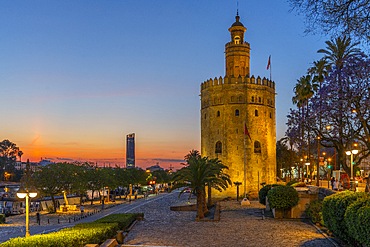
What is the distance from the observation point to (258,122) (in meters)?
47.6

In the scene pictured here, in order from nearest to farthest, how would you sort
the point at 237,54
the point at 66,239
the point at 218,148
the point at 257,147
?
1. the point at 66,239
2. the point at 257,147
3. the point at 218,148
4. the point at 237,54

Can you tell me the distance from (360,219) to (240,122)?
36037 mm

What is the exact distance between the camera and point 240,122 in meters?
46.9

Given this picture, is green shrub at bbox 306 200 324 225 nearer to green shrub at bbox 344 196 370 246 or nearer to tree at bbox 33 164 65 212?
green shrub at bbox 344 196 370 246

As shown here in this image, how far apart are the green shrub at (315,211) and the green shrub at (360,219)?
7.99 m

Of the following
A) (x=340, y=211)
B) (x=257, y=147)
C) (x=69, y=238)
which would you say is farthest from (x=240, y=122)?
(x=69, y=238)

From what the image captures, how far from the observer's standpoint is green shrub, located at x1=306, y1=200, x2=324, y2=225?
2039cm

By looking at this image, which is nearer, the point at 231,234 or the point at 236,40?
the point at 231,234

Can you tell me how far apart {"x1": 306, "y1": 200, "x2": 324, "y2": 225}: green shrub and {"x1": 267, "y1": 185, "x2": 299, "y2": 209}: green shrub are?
0.93m

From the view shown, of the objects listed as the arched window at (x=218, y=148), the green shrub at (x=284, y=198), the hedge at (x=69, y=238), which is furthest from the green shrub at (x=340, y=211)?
the arched window at (x=218, y=148)

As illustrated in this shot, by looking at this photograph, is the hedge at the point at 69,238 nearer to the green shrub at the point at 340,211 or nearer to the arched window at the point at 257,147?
the green shrub at the point at 340,211

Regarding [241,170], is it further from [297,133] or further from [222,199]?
[297,133]

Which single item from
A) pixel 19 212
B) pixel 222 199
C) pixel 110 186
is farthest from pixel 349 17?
pixel 110 186

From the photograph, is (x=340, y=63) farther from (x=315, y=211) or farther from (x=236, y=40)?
(x=236, y=40)
